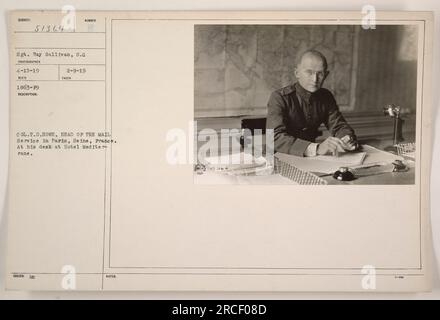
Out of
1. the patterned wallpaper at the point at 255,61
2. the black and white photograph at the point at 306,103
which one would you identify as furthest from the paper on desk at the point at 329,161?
the patterned wallpaper at the point at 255,61

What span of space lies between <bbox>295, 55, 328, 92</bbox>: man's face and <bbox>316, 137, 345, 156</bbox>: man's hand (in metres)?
0.11

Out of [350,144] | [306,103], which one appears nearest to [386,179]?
[350,144]

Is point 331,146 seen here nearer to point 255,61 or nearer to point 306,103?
point 306,103

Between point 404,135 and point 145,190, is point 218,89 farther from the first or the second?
point 404,135

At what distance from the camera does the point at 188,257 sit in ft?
3.10

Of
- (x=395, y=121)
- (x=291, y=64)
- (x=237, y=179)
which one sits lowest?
(x=237, y=179)

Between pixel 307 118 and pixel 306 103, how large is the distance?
3 cm

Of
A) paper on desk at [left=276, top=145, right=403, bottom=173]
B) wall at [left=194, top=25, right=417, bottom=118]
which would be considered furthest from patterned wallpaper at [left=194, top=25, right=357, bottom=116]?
paper on desk at [left=276, top=145, right=403, bottom=173]

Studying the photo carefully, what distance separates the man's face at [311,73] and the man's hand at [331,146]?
0.11 m

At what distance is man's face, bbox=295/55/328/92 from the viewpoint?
0.93m

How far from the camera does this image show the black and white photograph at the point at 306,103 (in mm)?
924

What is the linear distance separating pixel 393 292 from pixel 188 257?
1.38 ft

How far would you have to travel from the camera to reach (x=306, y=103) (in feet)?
3.06

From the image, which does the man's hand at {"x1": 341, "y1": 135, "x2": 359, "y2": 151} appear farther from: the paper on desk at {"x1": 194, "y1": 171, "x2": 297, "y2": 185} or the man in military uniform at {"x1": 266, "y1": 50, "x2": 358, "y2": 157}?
the paper on desk at {"x1": 194, "y1": 171, "x2": 297, "y2": 185}
